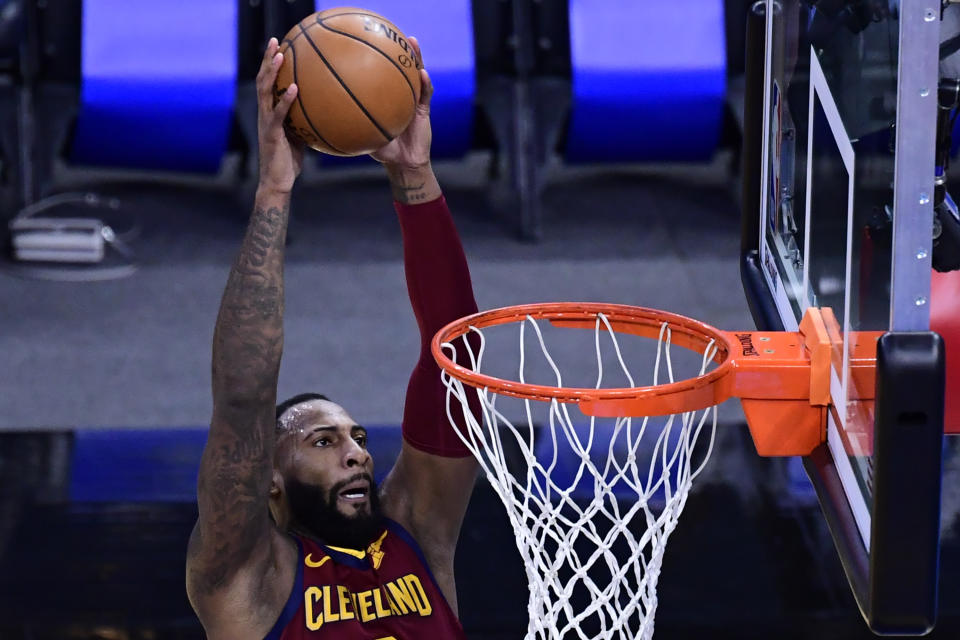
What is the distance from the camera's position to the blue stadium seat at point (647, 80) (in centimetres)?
686

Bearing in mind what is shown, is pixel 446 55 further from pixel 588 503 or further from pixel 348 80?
pixel 348 80

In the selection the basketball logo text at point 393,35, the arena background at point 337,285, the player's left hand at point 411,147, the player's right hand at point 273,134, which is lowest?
the arena background at point 337,285

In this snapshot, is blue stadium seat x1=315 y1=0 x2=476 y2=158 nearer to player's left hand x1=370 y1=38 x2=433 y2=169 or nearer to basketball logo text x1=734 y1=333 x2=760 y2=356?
player's left hand x1=370 y1=38 x2=433 y2=169

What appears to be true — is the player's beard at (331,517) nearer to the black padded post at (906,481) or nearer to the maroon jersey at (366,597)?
the maroon jersey at (366,597)

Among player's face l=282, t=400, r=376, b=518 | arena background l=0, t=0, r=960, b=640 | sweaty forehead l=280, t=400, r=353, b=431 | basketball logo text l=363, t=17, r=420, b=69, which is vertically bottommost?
arena background l=0, t=0, r=960, b=640

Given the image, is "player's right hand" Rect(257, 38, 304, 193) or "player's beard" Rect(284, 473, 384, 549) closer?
"player's right hand" Rect(257, 38, 304, 193)

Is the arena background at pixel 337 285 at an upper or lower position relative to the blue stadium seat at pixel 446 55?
lower

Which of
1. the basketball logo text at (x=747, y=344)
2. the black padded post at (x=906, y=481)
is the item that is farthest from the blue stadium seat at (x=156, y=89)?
the black padded post at (x=906, y=481)

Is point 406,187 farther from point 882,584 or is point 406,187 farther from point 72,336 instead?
point 72,336

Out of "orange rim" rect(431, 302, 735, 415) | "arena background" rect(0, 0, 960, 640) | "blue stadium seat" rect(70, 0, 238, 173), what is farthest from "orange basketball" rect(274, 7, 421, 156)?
"blue stadium seat" rect(70, 0, 238, 173)

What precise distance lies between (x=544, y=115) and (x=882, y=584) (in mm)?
5092

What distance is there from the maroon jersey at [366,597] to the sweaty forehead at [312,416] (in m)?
0.25

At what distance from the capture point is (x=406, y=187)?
2.71 metres

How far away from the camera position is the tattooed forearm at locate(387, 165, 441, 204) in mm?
2697
